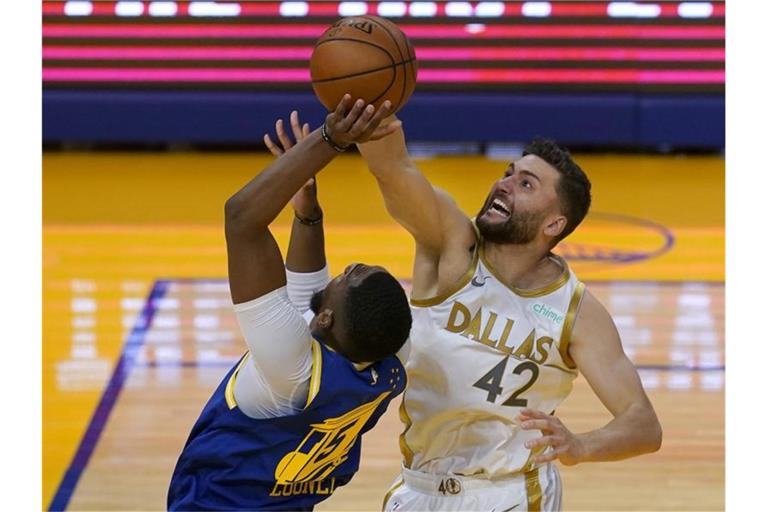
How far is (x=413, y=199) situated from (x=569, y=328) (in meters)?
0.68

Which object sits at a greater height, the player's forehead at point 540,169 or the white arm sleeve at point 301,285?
the player's forehead at point 540,169

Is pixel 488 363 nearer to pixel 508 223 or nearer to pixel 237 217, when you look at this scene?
pixel 508 223

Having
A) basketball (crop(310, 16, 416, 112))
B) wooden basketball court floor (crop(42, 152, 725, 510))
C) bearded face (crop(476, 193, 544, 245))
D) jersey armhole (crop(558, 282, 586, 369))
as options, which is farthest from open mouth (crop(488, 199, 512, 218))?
wooden basketball court floor (crop(42, 152, 725, 510))

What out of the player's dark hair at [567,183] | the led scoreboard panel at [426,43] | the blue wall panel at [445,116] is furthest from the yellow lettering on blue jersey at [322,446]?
the led scoreboard panel at [426,43]

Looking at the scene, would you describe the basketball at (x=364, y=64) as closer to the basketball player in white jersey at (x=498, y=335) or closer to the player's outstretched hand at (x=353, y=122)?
the basketball player in white jersey at (x=498, y=335)

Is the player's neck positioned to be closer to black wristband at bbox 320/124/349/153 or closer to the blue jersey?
the blue jersey

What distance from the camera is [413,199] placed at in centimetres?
404

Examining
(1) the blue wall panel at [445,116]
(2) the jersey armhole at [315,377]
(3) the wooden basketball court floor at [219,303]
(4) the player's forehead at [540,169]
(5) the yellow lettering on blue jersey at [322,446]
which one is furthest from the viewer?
(1) the blue wall panel at [445,116]

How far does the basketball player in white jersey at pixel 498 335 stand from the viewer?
408cm

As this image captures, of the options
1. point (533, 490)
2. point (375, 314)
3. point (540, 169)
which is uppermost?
point (540, 169)

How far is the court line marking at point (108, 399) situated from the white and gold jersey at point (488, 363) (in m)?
2.52

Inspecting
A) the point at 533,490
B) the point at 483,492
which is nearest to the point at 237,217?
the point at 483,492

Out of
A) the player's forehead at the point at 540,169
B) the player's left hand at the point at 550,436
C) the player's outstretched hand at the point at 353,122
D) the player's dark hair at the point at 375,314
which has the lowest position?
the player's left hand at the point at 550,436

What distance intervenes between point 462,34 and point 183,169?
3216 mm
